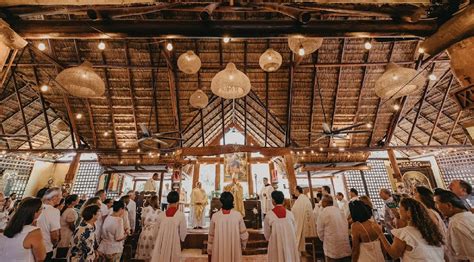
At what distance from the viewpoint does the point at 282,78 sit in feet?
28.8

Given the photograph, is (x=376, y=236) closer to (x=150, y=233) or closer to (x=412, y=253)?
(x=412, y=253)

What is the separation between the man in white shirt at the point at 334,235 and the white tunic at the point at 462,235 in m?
1.42

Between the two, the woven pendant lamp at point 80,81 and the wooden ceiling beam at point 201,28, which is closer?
the wooden ceiling beam at point 201,28

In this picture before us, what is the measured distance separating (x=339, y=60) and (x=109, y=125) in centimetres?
974

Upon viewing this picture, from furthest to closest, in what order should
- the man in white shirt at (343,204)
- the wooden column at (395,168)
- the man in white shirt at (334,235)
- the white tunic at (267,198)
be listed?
the white tunic at (267,198), the wooden column at (395,168), the man in white shirt at (343,204), the man in white shirt at (334,235)

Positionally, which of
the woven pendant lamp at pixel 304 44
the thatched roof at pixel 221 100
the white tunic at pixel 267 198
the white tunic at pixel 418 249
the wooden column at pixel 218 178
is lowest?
the white tunic at pixel 418 249

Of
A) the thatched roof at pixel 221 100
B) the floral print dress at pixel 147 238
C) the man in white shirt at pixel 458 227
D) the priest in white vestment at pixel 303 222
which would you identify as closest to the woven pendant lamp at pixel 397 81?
the man in white shirt at pixel 458 227

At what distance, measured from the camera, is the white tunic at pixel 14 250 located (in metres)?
1.91

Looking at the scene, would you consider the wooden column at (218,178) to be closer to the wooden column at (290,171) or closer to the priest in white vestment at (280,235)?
the wooden column at (290,171)

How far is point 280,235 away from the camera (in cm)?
338

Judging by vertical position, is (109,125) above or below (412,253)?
above

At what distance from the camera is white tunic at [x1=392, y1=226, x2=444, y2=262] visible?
1.94m

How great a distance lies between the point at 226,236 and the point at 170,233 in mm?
1020

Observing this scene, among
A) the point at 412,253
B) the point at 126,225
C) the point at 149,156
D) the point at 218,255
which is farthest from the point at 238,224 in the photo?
the point at 149,156
